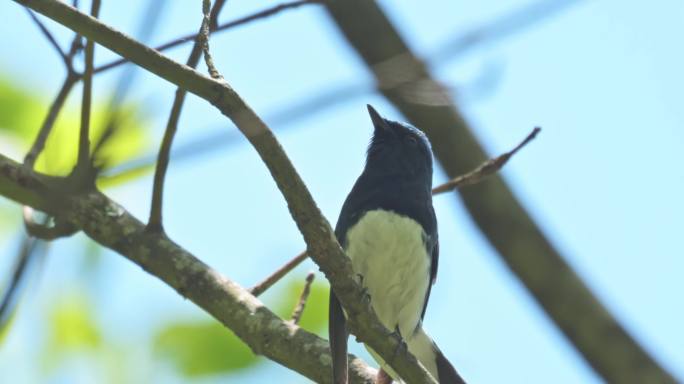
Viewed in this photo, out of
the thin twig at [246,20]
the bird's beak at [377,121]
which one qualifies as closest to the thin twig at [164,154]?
the thin twig at [246,20]

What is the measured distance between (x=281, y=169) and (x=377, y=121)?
8.91ft

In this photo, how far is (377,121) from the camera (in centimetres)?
537

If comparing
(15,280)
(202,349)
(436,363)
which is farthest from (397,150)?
(15,280)

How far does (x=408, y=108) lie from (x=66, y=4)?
163cm

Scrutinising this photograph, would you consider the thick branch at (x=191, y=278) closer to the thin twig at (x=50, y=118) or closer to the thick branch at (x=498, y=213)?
the thin twig at (x=50, y=118)

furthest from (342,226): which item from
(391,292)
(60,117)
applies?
(60,117)

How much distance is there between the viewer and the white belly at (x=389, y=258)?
445cm

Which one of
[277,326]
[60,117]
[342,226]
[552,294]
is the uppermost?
[60,117]

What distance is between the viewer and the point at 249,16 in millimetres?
3053

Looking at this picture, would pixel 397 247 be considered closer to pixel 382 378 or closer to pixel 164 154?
pixel 382 378

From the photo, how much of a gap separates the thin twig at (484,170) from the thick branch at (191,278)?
31.2 inches

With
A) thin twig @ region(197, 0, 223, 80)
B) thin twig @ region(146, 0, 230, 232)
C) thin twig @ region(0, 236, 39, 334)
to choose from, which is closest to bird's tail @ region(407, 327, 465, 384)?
thin twig @ region(146, 0, 230, 232)

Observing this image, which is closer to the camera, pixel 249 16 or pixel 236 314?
pixel 249 16

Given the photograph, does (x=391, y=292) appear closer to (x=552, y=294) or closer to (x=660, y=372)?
(x=552, y=294)
